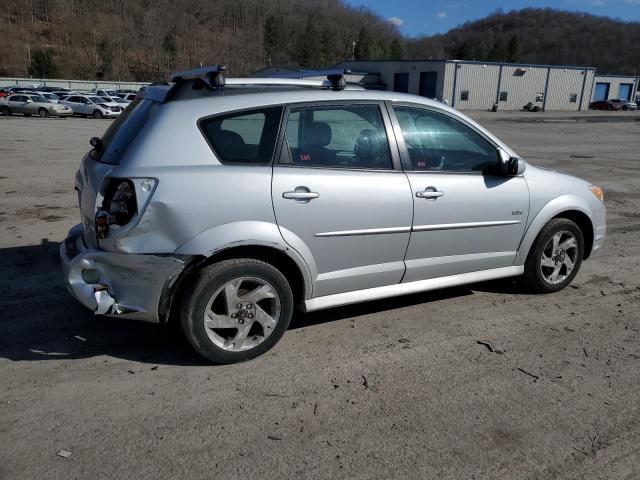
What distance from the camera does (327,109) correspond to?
13.1ft

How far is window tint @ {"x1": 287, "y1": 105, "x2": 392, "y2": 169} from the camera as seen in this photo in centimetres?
384

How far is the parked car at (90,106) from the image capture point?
114ft

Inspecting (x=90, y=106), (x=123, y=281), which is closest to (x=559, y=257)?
(x=123, y=281)

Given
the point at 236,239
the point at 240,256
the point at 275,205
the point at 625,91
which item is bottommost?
the point at 240,256

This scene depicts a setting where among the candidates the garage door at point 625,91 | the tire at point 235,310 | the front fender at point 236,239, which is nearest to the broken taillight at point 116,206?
the front fender at point 236,239

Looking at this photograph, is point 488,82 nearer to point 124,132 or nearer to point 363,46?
point 124,132

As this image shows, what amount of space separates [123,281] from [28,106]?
119 ft

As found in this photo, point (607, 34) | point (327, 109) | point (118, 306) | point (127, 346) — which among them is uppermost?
point (607, 34)

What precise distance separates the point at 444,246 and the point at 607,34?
19156cm

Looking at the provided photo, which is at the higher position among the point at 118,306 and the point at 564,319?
the point at 118,306

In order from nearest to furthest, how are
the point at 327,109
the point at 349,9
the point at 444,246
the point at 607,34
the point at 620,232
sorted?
the point at 327,109 < the point at 444,246 < the point at 620,232 < the point at 607,34 < the point at 349,9

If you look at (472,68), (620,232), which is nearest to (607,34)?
(472,68)

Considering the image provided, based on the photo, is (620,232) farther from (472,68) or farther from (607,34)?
(607,34)

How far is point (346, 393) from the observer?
11.2 ft
